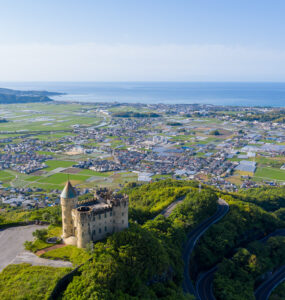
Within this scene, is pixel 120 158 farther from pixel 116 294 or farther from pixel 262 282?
pixel 116 294

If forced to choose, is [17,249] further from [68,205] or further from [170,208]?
[170,208]

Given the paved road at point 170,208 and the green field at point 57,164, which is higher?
the paved road at point 170,208

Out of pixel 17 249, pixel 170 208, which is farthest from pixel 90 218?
pixel 170 208

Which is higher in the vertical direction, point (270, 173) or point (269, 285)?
point (270, 173)

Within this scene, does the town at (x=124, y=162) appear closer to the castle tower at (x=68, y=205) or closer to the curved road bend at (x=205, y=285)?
the castle tower at (x=68, y=205)

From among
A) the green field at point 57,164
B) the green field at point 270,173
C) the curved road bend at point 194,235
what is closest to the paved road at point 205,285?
the curved road bend at point 194,235

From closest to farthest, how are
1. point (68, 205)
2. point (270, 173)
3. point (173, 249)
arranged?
point (68, 205)
point (173, 249)
point (270, 173)

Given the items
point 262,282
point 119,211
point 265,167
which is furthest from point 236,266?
point 265,167

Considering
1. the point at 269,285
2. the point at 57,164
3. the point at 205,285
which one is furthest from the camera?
the point at 57,164

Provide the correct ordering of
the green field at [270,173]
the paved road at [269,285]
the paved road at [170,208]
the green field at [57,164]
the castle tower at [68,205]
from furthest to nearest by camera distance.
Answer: the green field at [57,164] < the green field at [270,173] < the paved road at [170,208] < the paved road at [269,285] < the castle tower at [68,205]
